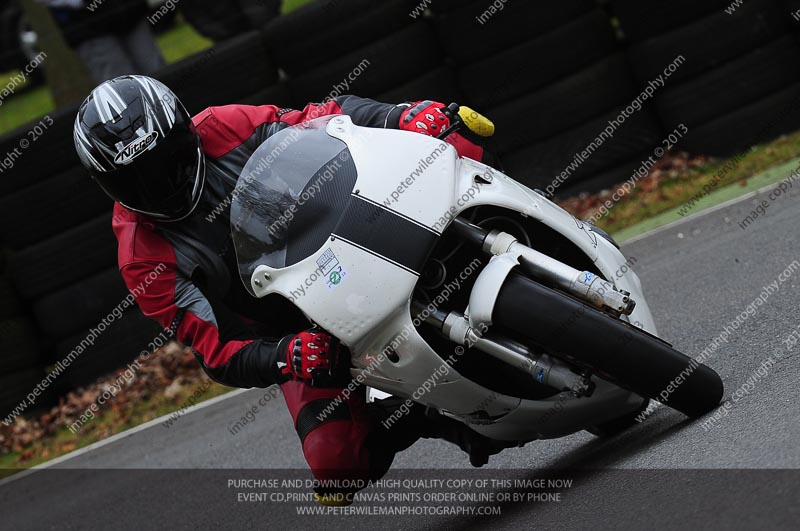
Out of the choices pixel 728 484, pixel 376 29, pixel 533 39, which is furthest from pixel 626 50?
pixel 728 484

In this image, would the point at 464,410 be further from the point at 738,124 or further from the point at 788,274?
the point at 738,124

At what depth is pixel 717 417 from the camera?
405 centimetres

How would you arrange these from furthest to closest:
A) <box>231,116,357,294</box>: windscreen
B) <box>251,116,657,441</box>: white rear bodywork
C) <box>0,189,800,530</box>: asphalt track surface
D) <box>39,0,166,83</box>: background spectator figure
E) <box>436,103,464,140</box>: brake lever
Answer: <box>39,0,166,83</box>: background spectator figure < <box>436,103,464,140</box>: brake lever < <box>231,116,357,294</box>: windscreen < <box>251,116,657,441</box>: white rear bodywork < <box>0,189,800,530</box>: asphalt track surface

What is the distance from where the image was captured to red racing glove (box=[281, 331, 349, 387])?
12.9ft

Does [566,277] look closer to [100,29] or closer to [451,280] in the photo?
[451,280]

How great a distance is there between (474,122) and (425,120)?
179mm

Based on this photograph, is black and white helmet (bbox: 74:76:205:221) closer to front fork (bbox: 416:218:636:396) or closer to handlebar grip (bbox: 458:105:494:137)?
handlebar grip (bbox: 458:105:494:137)

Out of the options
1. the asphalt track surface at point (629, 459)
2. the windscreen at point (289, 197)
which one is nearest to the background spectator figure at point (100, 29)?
the asphalt track surface at point (629, 459)

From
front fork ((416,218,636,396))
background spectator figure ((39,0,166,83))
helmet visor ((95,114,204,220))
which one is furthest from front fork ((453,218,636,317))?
background spectator figure ((39,0,166,83))

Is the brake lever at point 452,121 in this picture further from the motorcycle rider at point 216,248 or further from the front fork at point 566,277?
the front fork at point 566,277

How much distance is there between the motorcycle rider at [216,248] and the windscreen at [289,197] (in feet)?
1.00

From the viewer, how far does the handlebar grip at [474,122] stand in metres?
4.15

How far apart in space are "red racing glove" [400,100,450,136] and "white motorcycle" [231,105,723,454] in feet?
0.18

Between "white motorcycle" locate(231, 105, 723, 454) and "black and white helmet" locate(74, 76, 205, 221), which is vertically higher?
"white motorcycle" locate(231, 105, 723, 454)
